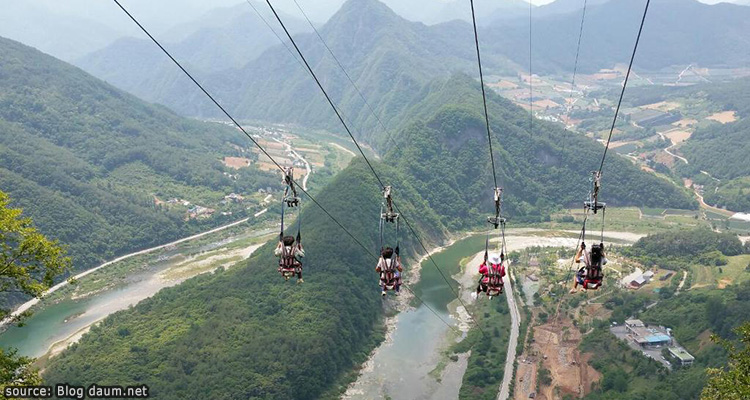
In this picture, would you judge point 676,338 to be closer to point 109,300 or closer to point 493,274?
point 493,274

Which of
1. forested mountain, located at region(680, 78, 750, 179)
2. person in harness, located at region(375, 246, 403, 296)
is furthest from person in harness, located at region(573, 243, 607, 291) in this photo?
forested mountain, located at region(680, 78, 750, 179)

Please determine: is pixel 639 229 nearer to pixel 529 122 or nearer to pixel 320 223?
pixel 529 122

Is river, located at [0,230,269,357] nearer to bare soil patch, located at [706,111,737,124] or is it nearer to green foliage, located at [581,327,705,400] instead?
green foliage, located at [581,327,705,400]

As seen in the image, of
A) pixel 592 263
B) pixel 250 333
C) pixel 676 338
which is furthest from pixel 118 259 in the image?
pixel 592 263

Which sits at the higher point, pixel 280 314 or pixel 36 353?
pixel 280 314

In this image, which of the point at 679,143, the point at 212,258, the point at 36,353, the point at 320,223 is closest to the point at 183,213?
the point at 212,258

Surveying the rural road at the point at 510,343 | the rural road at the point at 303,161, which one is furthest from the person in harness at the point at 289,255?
the rural road at the point at 303,161

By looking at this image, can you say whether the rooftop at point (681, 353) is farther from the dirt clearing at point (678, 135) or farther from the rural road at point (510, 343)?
the dirt clearing at point (678, 135)
